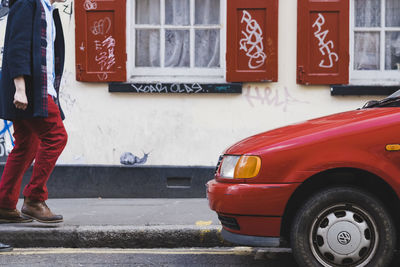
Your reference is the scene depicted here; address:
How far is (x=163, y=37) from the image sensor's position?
7.91m

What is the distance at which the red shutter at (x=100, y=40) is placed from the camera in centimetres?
754

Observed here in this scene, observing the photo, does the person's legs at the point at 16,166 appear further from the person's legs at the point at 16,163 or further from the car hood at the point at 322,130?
the car hood at the point at 322,130

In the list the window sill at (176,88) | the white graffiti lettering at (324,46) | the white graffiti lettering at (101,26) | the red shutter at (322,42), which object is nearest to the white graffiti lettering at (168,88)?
the window sill at (176,88)

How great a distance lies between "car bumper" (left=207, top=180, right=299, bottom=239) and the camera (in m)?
3.84

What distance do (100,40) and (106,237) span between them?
3088mm

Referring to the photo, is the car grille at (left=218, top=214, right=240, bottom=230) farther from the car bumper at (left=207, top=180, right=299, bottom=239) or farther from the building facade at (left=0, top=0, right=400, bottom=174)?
the building facade at (left=0, top=0, right=400, bottom=174)

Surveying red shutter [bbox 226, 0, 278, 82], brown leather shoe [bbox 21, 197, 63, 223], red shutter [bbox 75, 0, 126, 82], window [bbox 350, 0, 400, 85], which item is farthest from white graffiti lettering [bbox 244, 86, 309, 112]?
brown leather shoe [bbox 21, 197, 63, 223]

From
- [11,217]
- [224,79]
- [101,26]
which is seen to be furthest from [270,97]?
[11,217]

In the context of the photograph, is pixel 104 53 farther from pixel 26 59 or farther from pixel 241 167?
pixel 241 167

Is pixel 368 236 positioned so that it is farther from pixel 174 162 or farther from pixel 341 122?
pixel 174 162

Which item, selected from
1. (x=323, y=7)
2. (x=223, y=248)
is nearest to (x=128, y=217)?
(x=223, y=248)

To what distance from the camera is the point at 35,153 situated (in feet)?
18.4

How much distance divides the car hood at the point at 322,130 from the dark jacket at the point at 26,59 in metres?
1.93

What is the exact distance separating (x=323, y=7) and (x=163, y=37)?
208 cm
